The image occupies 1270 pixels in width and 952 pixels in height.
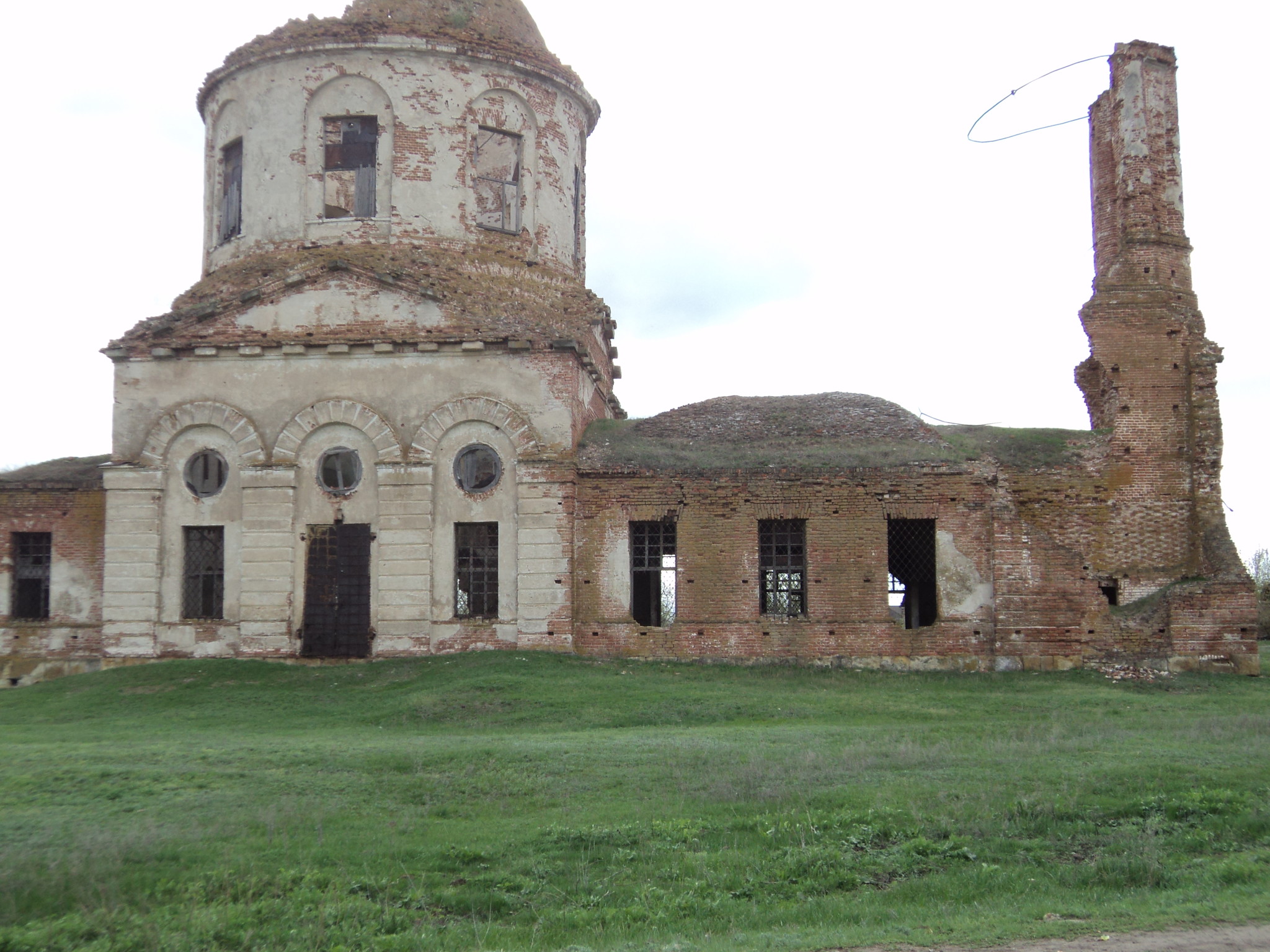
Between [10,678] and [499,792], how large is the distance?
14.6 m

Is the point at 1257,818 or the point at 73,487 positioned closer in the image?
the point at 1257,818

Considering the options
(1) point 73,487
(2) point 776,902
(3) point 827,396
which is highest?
(3) point 827,396

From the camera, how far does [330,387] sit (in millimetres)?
21938

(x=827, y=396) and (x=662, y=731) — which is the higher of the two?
(x=827, y=396)

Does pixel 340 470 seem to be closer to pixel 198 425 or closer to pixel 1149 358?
pixel 198 425

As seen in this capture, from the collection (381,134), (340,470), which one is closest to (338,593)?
(340,470)

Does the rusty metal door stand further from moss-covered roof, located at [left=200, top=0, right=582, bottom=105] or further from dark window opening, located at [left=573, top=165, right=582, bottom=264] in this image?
moss-covered roof, located at [left=200, top=0, right=582, bottom=105]

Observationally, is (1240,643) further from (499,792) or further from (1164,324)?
(499,792)

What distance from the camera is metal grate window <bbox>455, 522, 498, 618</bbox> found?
2145cm

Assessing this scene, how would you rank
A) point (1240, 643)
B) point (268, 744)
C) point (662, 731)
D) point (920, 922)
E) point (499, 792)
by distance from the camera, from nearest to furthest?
point (920, 922) < point (499, 792) < point (268, 744) < point (662, 731) < point (1240, 643)

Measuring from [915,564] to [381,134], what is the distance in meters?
13.6

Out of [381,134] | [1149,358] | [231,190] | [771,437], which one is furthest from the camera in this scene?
[231,190]

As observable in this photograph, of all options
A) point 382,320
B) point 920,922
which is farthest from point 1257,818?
point 382,320

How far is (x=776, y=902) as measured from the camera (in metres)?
8.61
